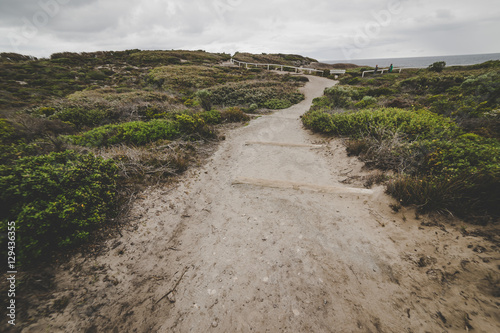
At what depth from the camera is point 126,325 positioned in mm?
2316

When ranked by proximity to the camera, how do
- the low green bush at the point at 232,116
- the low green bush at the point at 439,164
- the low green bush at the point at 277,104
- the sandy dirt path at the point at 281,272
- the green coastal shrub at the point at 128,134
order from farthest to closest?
1. the low green bush at the point at 277,104
2. the low green bush at the point at 232,116
3. the green coastal shrub at the point at 128,134
4. the low green bush at the point at 439,164
5. the sandy dirt path at the point at 281,272

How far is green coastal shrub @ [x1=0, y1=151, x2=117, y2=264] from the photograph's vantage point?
260cm

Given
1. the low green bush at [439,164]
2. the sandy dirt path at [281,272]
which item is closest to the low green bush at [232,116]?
→ the low green bush at [439,164]

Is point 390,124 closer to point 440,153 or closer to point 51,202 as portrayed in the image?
point 440,153

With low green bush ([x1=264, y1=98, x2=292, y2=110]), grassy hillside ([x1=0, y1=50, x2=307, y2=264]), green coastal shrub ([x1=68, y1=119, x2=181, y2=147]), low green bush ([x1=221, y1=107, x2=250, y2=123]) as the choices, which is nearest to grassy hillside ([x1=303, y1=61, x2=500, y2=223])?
low green bush ([x1=221, y1=107, x2=250, y2=123])

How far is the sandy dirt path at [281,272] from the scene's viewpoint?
7.45 feet

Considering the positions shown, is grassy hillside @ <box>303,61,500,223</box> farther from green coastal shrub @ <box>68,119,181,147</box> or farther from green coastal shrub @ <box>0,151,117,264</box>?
green coastal shrub @ <box>68,119,181,147</box>

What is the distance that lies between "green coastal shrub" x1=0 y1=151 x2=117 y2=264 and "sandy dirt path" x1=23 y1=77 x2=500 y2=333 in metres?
0.50

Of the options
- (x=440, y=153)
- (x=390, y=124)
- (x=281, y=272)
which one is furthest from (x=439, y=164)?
(x=281, y=272)

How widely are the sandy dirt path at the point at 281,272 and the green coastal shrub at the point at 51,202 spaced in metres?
0.50

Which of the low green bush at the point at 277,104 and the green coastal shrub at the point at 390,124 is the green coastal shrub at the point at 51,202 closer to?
the green coastal shrub at the point at 390,124

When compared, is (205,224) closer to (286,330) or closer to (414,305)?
(286,330)

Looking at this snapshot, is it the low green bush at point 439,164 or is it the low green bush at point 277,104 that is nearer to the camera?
the low green bush at point 439,164

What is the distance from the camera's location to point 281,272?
9.70ft
